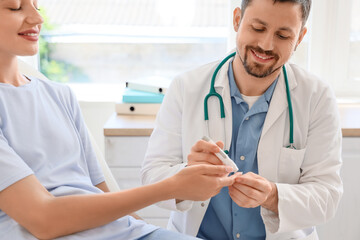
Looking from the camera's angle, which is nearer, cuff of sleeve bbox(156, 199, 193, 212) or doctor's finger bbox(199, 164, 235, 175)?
doctor's finger bbox(199, 164, 235, 175)

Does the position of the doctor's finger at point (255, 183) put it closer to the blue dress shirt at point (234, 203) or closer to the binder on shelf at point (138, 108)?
the blue dress shirt at point (234, 203)

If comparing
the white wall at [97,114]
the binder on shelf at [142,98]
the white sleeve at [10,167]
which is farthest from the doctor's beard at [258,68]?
the white wall at [97,114]

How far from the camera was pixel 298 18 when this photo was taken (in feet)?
4.45

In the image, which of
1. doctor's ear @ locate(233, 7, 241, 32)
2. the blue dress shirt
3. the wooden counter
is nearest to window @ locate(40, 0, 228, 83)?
the wooden counter

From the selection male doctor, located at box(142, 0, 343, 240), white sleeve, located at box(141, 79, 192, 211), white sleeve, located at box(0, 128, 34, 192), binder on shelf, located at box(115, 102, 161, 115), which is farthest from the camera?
binder on shelf, located at box(115, 102, 161, 115)

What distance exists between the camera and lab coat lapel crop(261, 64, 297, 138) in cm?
142

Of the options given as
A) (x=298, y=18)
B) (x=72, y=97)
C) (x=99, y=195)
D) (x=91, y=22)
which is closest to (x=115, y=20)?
(x=91, y=22)

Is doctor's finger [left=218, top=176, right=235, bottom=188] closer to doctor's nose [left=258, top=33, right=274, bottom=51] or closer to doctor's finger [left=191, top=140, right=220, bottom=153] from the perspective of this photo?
doctor's finger [left=191, top=140, right=220, bottom=153]

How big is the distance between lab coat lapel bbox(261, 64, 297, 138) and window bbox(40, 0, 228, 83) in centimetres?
138

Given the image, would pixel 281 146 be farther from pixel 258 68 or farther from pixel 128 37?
pixel 128 37

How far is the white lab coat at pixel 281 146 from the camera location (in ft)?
4.45

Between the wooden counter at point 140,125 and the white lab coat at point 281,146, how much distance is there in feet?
1.59

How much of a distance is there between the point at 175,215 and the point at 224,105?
0.40 m

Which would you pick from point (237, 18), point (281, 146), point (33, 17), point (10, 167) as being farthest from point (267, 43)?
point (10, 167)
